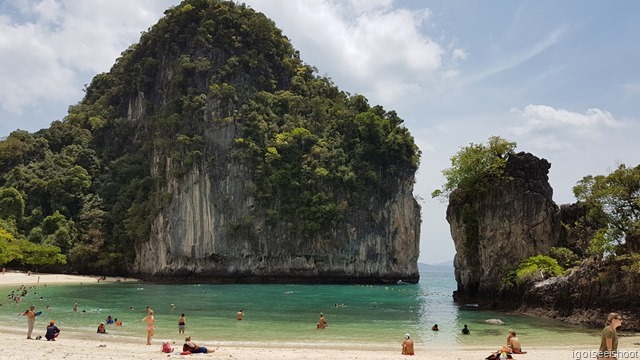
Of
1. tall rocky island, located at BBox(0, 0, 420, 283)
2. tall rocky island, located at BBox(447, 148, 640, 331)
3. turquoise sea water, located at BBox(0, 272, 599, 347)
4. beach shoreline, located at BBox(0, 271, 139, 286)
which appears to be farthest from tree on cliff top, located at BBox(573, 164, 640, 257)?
beach shoreline, located at BBox(0, 271, 139, 286)

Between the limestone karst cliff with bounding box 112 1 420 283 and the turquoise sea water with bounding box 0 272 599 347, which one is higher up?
the limestone karst cliff with bounding box 112 1 420 283

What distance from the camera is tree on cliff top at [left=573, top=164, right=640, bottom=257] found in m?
24.2

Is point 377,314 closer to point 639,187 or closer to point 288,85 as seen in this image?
point 639,187

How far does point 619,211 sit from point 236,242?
151 ft

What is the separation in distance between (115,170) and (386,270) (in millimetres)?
40432

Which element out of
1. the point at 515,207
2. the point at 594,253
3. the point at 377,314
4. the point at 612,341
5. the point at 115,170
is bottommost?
the point at 377,314

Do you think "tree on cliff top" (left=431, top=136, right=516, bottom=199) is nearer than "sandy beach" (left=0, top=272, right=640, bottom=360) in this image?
No

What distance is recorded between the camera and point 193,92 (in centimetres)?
6925

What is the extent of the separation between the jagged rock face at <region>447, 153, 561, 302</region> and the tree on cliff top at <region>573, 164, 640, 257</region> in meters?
6.00

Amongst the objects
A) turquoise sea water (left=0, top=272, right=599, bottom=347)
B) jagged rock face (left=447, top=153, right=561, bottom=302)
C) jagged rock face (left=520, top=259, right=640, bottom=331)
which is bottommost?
turquoise sea water (left=0, top=272, right=599, bottom=347)

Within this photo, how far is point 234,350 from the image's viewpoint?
16.0 m

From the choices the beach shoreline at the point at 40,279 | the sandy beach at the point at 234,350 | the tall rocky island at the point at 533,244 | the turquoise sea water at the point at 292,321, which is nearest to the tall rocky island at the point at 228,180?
the beach shoreline at the point at 40,279

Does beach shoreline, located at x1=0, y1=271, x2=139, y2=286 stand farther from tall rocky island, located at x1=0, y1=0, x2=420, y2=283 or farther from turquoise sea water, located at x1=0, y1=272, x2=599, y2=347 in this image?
turquoise sea water, located at x1=0, y1=272, x2=599, y2=347

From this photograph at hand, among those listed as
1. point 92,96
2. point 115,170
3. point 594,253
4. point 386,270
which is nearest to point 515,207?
point 594,253
